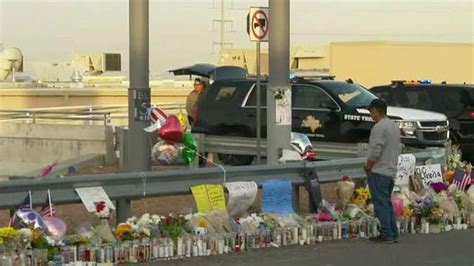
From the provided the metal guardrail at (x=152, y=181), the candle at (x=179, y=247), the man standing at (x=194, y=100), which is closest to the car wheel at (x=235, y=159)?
the man standing at (x=194, y=100)

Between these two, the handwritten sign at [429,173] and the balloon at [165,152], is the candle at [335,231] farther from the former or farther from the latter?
the balloon at [165,152]

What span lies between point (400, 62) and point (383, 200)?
36.9 metres

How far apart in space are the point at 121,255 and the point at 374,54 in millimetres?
38635

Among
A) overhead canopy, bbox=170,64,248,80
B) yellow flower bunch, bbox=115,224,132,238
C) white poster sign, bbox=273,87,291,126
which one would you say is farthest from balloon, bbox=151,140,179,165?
overhead canopy, bbox=170,64,248,80

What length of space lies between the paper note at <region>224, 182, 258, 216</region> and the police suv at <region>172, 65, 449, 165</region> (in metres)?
6.42

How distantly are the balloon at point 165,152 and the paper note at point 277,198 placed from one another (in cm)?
241

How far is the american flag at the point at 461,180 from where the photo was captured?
12611 mm

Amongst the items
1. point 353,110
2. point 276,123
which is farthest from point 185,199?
point 353,110

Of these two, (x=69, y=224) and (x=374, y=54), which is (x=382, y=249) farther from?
(x=374, y=54)

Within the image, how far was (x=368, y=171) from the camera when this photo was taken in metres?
10.3

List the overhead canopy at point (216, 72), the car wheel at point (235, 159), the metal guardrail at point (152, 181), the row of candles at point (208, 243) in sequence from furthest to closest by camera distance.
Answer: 1. the overhead canopy at point (216, 72)
2. the car wheel at point (235, 159)
3. the metal guardrail at point (152, 181)
4. the row of candles at point (208, 243)

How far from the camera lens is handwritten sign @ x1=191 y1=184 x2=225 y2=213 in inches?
392

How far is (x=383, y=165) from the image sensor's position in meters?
10.1

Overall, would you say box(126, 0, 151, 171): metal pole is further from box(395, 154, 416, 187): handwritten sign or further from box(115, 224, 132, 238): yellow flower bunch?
box(115, 224, 132, 238): yellow flower bunch
